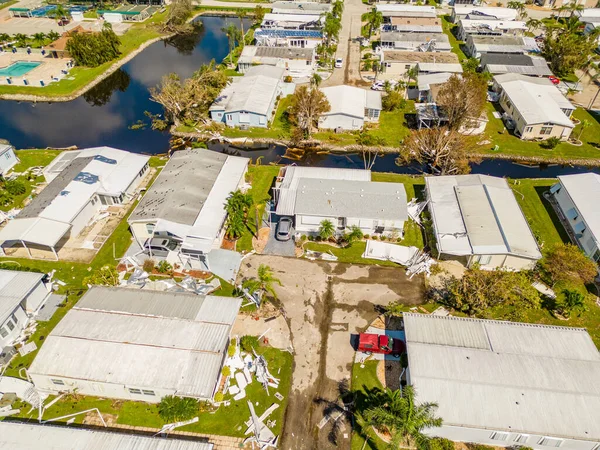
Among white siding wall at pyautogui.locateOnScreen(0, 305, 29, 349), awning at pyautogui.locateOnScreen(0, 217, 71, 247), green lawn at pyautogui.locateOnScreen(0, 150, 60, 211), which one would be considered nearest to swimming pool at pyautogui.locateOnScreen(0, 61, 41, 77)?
green lawn at pyautogui.locateOnScreen(0, 150, 60, 211)

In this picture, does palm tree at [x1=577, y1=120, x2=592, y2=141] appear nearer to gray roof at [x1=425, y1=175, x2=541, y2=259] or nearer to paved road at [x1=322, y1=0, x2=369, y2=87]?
gray roof at [x1=425, y1=175, x2=541, y2=259]

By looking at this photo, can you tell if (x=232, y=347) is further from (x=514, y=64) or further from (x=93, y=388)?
(x=514, y=64)

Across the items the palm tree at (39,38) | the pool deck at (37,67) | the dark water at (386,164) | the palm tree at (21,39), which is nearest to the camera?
the dark water at (386,164)

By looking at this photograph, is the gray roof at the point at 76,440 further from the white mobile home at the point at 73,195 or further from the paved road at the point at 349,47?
the paved road at the point at 349,47

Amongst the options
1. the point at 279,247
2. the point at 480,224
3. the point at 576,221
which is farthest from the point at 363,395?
the point at 576,221

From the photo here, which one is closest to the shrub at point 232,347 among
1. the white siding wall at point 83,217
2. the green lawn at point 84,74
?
the white siding wall at point 83,217

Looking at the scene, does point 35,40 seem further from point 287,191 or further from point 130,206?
point 287,191
